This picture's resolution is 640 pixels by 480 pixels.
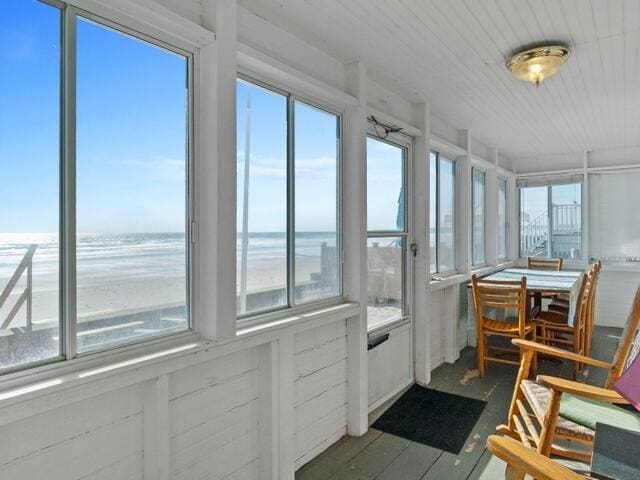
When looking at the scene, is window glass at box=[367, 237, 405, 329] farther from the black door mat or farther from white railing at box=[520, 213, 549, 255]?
white railing at box=[520, 213, 549, 255]

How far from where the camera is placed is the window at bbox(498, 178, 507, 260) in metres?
5.67

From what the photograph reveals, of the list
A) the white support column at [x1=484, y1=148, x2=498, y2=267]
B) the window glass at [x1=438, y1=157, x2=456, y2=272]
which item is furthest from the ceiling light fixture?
the white support column at [x1=484, y1=148, x2=498, y2=267]

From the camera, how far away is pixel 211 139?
169 cm

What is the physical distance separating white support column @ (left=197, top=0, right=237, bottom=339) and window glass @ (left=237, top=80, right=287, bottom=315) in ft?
0.90

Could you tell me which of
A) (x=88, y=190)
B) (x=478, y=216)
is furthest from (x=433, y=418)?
(x=478, y=216)

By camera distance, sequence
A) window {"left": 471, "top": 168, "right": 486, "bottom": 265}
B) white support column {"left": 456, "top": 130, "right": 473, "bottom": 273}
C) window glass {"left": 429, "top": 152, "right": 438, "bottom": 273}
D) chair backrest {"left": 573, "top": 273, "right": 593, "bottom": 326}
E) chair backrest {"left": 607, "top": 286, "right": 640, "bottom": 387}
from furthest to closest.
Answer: window {"left": 471, "top": 168, "right": 486, "bottom": 265}, white support column {"left": 456, "top": 130, "right": 473, "bottom": 273}, window glass {"left": 429, "top": 152, "right": 438, "bottom": 273}, chair backrest {"left": 573, "top": 273, "right": 593, "bottom": 326}, chair backrest {"left": 607, "top": 286, "right": 640, "bottom": 387}

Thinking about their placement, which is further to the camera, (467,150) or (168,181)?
(467,150)

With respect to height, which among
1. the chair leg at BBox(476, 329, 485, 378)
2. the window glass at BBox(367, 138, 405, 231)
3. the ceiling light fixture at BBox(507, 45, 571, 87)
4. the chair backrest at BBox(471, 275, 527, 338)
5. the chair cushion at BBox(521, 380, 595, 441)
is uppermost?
the ceiling light fixture at BBox(507, 45, 571, 87)

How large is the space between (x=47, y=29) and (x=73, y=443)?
4.45ft

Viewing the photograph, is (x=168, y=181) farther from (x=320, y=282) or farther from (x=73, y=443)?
(x=320, y=282)

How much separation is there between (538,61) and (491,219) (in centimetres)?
306

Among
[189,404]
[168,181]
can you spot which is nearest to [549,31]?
[168,181]

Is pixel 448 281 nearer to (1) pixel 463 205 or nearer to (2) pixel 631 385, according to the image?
(1) pixel 463 205

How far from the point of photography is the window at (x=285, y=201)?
2049mm
